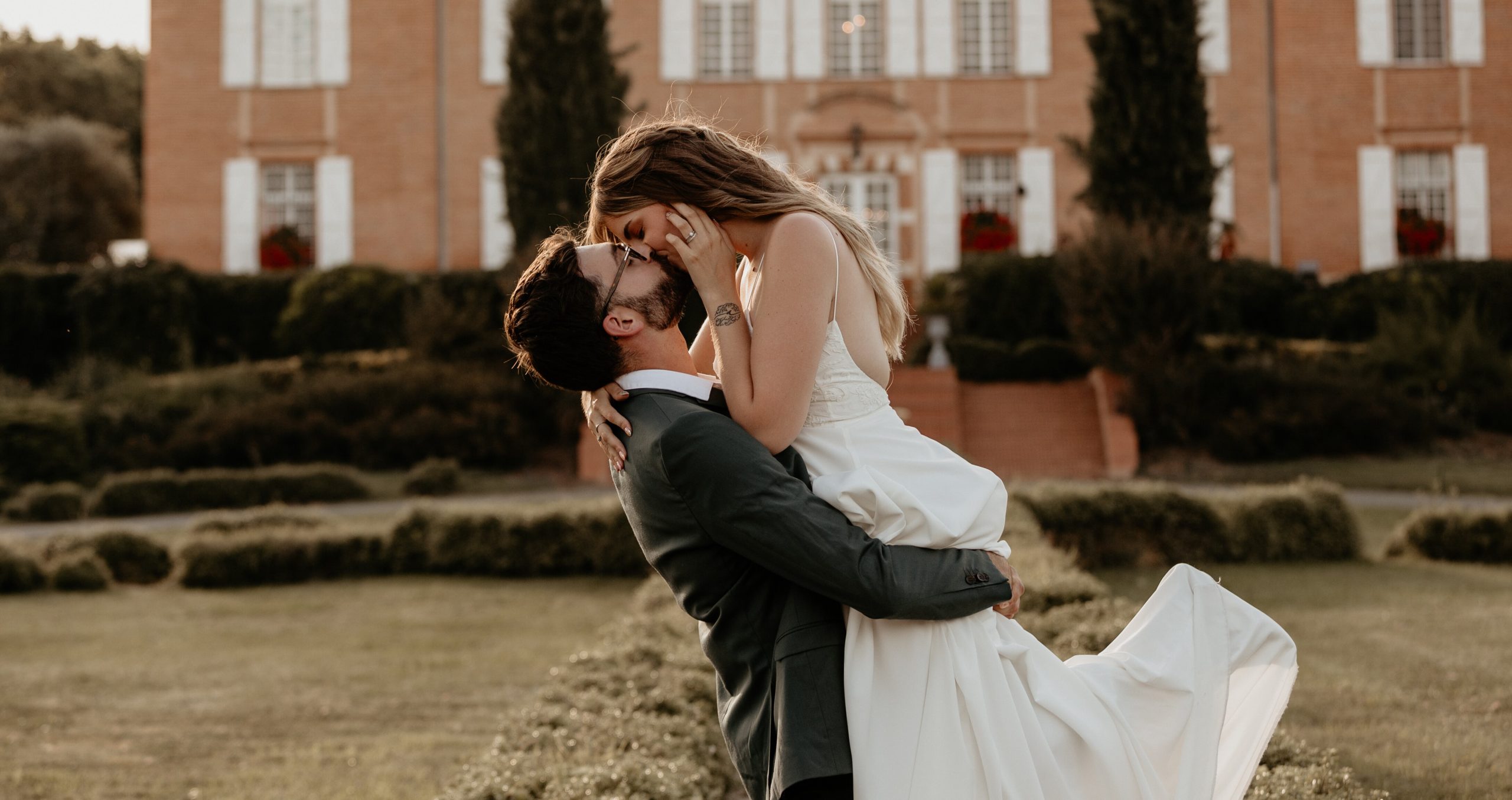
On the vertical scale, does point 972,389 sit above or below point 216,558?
above

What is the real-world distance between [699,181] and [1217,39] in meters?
21.0

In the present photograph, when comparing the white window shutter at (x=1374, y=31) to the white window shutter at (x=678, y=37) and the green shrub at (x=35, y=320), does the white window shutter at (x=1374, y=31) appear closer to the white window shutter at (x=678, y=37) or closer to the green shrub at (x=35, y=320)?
the white window shutter at (x=678, y=37)

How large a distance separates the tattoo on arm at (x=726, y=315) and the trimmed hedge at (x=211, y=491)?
11.3m

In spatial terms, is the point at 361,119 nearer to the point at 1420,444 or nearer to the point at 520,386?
the point at 520,386

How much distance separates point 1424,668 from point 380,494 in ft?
33.8

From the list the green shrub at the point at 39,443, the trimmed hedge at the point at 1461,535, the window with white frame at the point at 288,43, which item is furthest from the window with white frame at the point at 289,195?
the trimmed hedge at the point at 1461,535

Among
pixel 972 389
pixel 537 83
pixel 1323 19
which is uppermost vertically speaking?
pixel 1323 19

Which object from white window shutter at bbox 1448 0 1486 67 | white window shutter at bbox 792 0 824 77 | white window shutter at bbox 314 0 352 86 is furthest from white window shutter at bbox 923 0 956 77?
white window shutter at bbox 314 0 352 86

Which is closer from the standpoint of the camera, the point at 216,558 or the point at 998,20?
the point at 216,558

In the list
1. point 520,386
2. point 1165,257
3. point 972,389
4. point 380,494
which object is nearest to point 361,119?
point 520,386

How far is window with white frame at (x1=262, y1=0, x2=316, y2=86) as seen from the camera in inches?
861

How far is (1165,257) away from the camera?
14.2 metres

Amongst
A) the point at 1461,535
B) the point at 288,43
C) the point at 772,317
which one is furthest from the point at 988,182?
the point at 772,317

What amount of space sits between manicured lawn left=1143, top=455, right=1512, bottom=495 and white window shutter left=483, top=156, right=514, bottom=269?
11.8 meters
